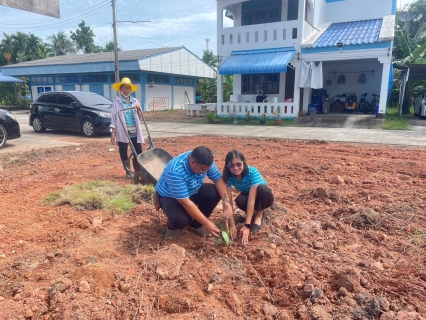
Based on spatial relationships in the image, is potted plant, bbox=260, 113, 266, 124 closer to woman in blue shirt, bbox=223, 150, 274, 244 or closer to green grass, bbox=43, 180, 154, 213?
green grass, bbox=43, 180, 154, 213

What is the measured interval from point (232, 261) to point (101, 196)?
2180 mm

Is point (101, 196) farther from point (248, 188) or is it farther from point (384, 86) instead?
point (384, 86)

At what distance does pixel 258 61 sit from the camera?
1438 centimetres

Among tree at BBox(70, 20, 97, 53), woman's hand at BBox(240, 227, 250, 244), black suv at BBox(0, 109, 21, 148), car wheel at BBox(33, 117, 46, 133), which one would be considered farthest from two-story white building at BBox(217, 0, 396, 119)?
tree at BBox(70, 20, 97, 53)

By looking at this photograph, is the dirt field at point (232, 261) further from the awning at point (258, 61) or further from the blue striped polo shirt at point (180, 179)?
the awning at point (258, 61)

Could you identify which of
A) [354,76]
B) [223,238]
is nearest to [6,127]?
[223,238]

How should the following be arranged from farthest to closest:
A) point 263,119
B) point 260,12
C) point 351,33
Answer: point 260,12
point 351,33
point 263,119

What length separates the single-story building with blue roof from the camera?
22.5 metres

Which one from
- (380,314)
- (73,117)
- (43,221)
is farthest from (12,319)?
(73,117)

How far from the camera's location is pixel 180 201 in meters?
2.79

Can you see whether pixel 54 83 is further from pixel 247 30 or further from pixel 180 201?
pixel 180 201

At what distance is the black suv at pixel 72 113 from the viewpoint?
404 inches

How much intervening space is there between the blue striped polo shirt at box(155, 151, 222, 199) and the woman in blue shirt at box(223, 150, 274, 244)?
0.17 m

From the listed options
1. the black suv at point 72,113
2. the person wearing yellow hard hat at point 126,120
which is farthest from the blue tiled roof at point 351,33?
the person wearing yellow hard hat at point 126,120
